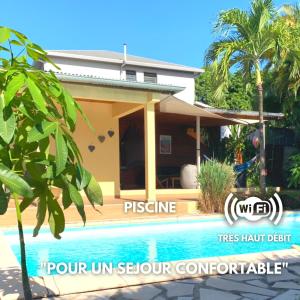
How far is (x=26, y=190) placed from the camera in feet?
6.00

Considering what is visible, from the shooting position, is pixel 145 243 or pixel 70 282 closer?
pixel 70 282

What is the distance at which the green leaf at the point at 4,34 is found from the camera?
6.44 feet

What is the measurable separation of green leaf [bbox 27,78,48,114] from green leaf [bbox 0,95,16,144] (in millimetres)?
129

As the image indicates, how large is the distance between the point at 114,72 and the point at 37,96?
24.9 metres

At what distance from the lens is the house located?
41.6 feet

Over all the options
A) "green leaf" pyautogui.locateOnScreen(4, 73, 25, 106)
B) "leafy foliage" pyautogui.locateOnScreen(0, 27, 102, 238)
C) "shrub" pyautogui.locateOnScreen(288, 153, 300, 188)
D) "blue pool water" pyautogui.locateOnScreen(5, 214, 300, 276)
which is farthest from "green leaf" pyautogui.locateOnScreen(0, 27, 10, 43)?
"shrub" pyautogui.locateOnScreen(288, 153, 300, 188)

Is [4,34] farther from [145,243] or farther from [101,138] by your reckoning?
[101,138]

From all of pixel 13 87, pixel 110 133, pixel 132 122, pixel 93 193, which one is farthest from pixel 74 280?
pixel 132 122

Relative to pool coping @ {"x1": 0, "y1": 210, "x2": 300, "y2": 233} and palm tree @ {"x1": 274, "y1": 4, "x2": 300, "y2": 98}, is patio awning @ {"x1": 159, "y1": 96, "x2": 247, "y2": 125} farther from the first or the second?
pool coping @ {"x1": 0, "y1": 210, "x2": 300, "y2": 233}

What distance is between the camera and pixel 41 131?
2.00 metres

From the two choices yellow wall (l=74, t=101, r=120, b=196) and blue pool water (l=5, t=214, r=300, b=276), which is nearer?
blue pool water (l=5, t=214, r=300, b=276)

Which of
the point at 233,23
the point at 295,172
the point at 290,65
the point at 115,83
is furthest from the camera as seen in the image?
the point at 290,65

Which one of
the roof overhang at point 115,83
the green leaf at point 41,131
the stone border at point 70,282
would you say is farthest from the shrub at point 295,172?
the green leaf at point 41,131

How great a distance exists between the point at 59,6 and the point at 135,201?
9.75 m
